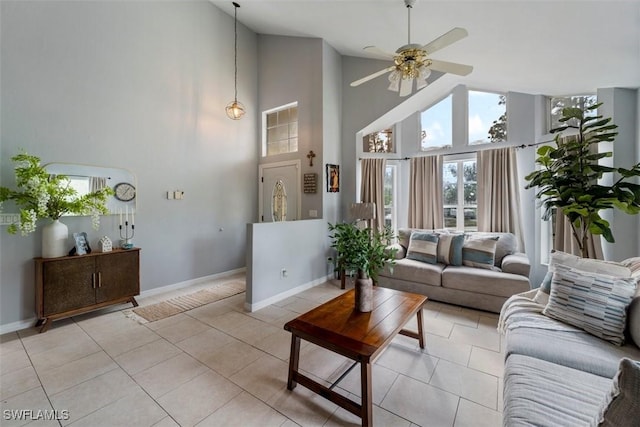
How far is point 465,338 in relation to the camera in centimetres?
255

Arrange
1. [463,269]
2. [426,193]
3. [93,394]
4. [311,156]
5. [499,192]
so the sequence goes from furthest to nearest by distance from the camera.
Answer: [426,193] < [311,156] < [499,192] < [463,269] < [93,394]

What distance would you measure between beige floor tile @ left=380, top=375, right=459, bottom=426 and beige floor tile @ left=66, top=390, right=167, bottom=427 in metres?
1.47

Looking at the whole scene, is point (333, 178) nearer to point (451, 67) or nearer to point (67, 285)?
point (451, 67)

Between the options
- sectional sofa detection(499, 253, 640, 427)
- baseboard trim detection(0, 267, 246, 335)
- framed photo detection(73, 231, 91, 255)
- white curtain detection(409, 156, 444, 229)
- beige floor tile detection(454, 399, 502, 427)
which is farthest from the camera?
white curtain detection(409, 156, 444, 229)

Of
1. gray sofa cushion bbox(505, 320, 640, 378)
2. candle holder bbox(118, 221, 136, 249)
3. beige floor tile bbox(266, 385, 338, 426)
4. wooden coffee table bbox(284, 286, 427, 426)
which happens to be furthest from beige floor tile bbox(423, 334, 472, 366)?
candle holder bbox(118, 221, 136, 249)

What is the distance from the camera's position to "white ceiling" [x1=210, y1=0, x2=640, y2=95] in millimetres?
2043

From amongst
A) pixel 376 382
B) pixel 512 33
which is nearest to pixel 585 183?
pixel 512 33

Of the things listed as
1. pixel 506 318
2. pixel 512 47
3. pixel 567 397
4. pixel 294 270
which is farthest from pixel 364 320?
pixel 512 47

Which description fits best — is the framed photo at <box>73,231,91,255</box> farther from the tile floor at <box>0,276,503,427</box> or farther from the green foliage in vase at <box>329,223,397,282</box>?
the green foliage in vase at <box>329,223,397,282</box>

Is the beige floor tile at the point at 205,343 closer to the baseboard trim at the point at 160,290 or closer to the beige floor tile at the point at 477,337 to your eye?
the baseboard trim at the point at 160,290

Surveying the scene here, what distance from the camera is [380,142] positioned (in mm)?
4988

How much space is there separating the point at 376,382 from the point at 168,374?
5.29ft

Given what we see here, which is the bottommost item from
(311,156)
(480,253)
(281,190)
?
(480,253)

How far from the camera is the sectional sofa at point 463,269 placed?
10.2 ft
